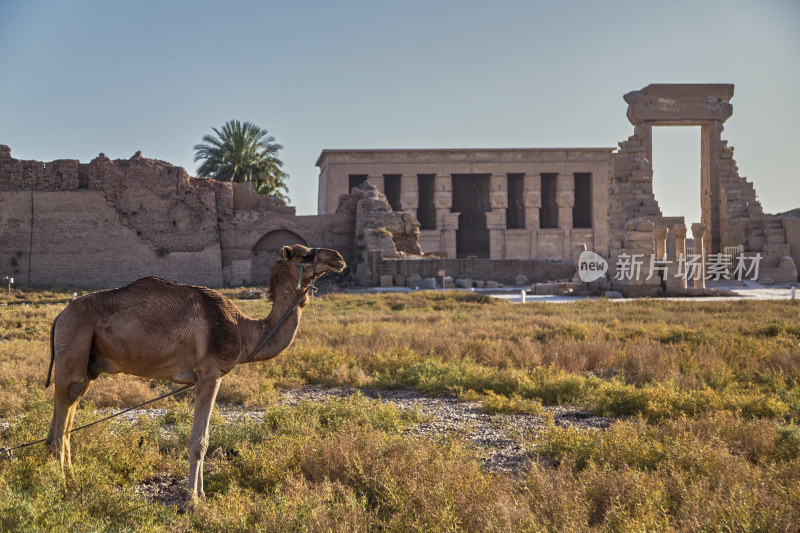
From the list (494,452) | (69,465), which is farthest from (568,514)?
(69,465)

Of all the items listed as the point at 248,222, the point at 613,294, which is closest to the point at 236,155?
the point at 248,222

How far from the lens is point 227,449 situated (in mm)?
5621

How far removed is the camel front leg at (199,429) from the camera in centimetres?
425

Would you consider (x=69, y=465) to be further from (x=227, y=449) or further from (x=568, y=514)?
(x=568, y=514)

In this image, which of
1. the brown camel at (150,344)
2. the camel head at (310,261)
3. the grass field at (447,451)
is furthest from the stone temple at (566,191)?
the brown camel at (150,344)

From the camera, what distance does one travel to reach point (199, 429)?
424 cm

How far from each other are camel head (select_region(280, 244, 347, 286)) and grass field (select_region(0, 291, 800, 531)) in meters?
1.45

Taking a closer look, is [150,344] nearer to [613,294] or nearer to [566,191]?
[613,294]

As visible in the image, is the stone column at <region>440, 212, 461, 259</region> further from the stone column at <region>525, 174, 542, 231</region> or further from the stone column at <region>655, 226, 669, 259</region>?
the stone column at <region>655, 226, 669, 259</region>

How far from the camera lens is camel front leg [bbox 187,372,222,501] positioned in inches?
167

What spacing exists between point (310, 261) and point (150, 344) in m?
1.21

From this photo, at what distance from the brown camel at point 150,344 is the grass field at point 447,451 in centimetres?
42

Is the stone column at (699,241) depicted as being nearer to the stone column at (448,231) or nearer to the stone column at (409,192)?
the stone column at (448,231)

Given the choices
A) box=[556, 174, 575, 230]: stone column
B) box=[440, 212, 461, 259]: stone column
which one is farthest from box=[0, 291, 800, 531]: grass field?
box=[556, 174, 575, 230]: stone column
